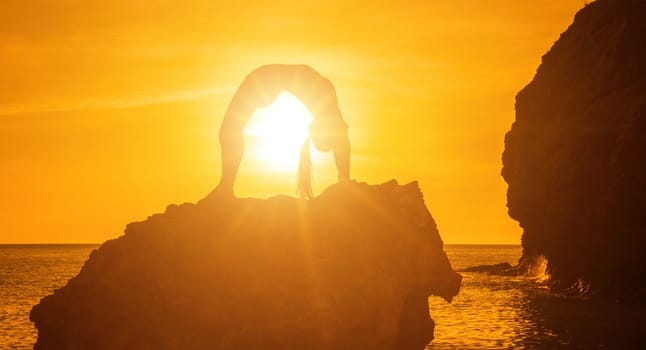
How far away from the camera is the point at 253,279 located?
22594mm

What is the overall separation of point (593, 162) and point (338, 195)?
4920 centimetres

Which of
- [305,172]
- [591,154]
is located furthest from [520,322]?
[305,172]

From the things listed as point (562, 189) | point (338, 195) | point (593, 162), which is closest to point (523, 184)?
point (562, 189)

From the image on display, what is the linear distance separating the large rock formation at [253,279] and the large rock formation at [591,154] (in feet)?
142

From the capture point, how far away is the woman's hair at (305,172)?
74.8 feet

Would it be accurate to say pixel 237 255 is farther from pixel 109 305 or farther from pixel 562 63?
pixel 562 63

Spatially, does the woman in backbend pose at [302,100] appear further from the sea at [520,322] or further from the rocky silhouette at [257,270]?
the sea at [520,322]

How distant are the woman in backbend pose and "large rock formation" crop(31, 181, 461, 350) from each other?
1.50 metres

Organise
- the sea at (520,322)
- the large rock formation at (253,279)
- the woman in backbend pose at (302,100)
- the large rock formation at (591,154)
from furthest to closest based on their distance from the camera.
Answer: the large rock formation at (591,154)
the sea at (520,322)
the woman in backbend pose at (302,100)
the large rock formation at (253,279)

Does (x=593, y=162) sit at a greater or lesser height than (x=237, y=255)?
greater

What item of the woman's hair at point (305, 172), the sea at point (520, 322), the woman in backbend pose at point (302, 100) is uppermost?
the woman in backbend pose at point (302, 100)

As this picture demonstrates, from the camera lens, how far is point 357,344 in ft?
72.9

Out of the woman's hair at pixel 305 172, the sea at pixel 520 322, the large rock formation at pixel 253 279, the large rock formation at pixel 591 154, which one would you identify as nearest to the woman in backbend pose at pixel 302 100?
the woman's hair at pixel 305 172

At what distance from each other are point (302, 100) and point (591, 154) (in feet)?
168
